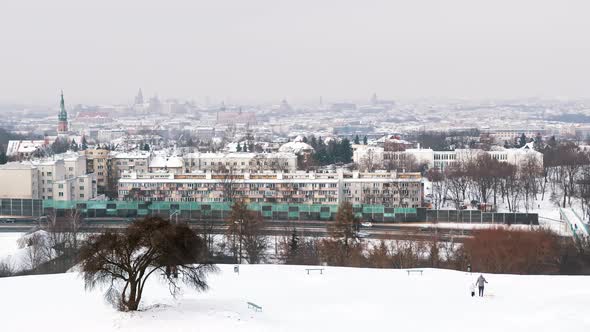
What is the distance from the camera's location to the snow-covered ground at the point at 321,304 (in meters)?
7.00

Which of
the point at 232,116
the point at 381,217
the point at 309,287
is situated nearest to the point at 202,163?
the point at 381,217

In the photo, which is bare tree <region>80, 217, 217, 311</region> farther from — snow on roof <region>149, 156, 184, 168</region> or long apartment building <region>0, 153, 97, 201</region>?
snow on roof <region>149, 156, 184, 168</region>

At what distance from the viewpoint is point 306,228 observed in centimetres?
1831

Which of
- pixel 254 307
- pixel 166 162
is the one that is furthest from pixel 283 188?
pixel 254 307

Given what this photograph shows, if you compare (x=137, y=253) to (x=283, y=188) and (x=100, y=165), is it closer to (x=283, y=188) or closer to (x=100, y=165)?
(x=283, y=188)

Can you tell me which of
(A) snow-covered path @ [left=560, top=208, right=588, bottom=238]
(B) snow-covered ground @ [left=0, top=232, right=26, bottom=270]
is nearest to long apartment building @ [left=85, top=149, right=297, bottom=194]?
(A) snow-covered path @ [left=560, top=208, right=588, bottom=238]

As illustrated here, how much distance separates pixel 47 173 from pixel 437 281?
16.6 meters

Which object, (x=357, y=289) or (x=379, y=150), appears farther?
(x=379, y=150)

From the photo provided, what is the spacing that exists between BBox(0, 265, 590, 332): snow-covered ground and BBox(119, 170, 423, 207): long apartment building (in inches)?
470

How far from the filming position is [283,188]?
21.8 m

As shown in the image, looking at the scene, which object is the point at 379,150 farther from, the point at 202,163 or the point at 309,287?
the point at 309,287

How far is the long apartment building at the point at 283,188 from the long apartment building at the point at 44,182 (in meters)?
1.56

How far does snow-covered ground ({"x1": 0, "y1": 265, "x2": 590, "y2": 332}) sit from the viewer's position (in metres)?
7.00

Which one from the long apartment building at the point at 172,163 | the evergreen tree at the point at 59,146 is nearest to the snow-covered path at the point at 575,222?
the long apartment building at the point at 172,163
